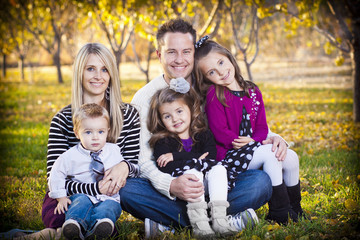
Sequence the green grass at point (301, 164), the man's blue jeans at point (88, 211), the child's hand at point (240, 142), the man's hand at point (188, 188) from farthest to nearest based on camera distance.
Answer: the child's hand at point (240, 142) → the green grass at point (301, 164) → the man's hand at point (188, 188) → the man's blue jeans at point (88, 211)

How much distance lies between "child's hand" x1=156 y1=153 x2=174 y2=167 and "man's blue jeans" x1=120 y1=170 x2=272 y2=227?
23cm

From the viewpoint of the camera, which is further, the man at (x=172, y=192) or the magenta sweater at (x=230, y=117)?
the magenta sweater at (x=230, y=117)

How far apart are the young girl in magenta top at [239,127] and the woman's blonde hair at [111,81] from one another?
794 mm

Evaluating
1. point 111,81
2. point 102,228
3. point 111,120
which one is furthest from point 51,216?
point 111,81

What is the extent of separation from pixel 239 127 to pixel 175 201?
2.97ft

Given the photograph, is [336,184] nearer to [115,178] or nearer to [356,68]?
[115,178]

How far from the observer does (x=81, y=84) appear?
3.15 metres

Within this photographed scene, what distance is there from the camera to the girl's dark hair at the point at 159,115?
324 centimetres

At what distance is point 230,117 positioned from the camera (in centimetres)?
340

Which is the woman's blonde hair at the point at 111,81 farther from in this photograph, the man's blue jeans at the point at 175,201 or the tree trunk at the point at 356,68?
the tree trunk at the point at 356,68

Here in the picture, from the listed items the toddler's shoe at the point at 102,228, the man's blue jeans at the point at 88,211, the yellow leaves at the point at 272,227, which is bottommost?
the yellow leaves at the point at 272,227

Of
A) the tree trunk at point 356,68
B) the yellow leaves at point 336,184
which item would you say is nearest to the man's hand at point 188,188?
the yellow leaves at point 336,184

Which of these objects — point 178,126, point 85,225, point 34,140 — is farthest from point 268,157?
point 34,140

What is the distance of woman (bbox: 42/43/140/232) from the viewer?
289cm
